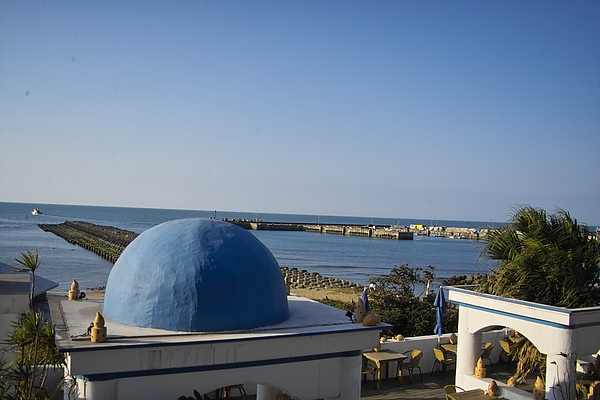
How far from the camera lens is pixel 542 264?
1214cm

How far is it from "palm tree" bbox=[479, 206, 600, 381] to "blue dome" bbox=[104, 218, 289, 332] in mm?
6349

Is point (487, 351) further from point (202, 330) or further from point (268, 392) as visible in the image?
point (202, 330)

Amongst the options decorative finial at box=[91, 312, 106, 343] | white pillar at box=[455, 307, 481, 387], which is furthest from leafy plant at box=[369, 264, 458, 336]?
decorative finial at box=[91, 312, 106, 343]

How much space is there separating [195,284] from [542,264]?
8.45 meters

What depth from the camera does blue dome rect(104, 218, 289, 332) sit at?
314 inches

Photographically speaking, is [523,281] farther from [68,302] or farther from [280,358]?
[68,302]

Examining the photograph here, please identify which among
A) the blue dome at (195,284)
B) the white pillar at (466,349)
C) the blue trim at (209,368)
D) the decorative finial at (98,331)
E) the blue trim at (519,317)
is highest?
the blue dome at (195,284)

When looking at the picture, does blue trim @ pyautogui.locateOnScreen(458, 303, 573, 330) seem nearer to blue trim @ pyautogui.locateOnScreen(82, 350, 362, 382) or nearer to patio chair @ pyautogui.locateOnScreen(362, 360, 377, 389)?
patio chair @ pyautogui.locateOnScreen(362, 360, 377, 389)

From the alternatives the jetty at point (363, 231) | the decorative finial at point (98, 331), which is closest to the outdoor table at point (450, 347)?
the decorative finial at point (98, 331)

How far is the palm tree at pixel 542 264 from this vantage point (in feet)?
38.9

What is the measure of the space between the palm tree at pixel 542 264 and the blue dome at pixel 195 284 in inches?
250

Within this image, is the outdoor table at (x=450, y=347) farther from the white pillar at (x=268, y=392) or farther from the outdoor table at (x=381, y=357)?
the white pillar at (x=268, y=392)

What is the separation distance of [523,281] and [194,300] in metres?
7.96

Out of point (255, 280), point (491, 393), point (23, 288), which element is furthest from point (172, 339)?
point (491, 393)
